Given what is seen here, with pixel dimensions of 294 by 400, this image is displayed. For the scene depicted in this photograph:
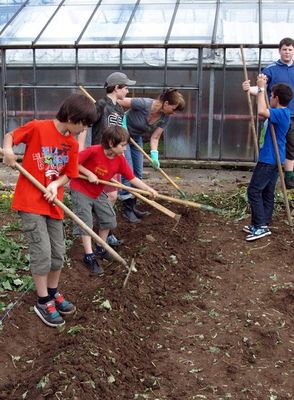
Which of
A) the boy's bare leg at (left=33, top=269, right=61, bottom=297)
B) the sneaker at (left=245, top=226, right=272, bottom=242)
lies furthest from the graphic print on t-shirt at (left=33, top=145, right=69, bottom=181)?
the sneaker at (left=245, top=226, right=272, bottom=242)

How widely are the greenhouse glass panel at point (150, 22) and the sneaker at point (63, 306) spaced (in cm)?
642

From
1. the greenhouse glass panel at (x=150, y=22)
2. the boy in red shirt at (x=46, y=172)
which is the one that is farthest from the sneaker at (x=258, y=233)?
the greenhouse glass panel at (x=150, y=22)

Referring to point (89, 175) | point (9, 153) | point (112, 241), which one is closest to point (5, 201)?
point (112, 241)

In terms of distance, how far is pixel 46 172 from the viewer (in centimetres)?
433

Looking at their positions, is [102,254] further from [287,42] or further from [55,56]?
[55,56]

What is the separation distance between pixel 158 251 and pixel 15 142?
214 cm

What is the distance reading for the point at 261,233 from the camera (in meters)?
6.52

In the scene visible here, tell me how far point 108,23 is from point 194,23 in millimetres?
1550

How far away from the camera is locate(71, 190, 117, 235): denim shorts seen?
5398 millimetres

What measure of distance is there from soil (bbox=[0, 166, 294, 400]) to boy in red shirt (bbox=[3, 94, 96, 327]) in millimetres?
448

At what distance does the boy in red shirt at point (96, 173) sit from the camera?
17.1ft

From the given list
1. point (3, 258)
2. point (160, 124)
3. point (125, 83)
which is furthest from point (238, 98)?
point (3, 258)

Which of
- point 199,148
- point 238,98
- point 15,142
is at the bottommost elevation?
point 199,148

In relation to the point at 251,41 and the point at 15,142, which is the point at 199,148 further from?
the point at 15,142
